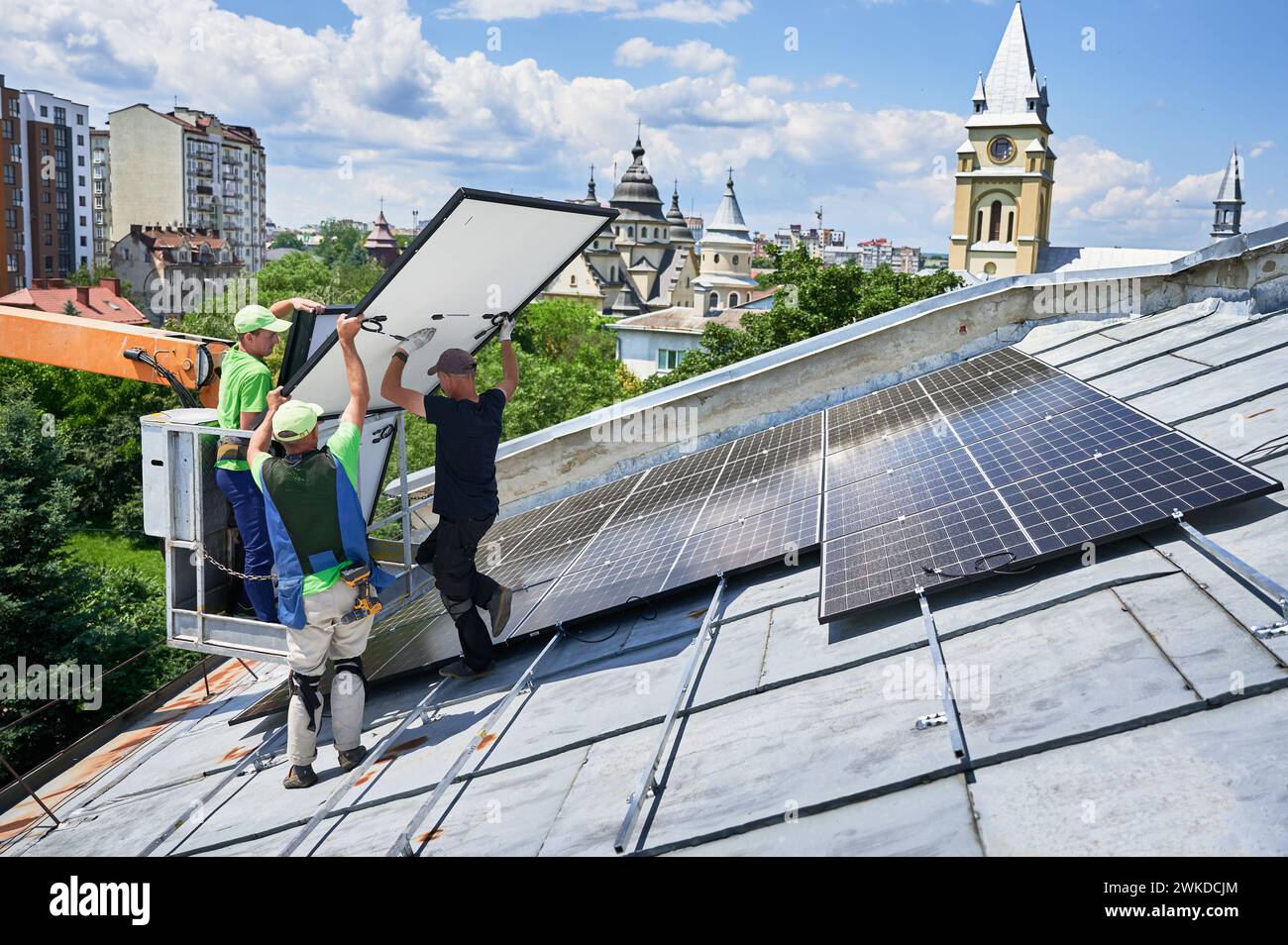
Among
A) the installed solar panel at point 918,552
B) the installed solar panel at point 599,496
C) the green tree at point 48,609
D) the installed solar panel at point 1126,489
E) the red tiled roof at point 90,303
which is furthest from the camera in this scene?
the red tiled roof at point 90,303

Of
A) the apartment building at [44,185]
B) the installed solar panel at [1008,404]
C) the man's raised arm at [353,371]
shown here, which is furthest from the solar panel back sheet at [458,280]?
the apartment building at [44,185]

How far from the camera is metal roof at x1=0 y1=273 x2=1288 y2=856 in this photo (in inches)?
167

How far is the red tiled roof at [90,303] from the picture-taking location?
63.5 meters

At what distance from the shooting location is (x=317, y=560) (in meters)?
6.95

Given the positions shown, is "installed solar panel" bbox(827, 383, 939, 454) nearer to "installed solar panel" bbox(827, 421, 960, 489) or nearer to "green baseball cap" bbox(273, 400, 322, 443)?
"installed solar panel" bbox(827, 421, 960, 489)

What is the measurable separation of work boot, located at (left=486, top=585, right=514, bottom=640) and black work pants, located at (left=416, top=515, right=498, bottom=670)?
480 mm

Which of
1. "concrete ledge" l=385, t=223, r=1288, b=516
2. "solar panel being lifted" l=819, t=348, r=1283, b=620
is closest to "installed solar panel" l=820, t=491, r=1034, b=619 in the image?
"solar panel being lifted" l=819, t=348, r=1283, b=620

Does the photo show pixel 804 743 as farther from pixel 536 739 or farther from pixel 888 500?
pixel 888 500

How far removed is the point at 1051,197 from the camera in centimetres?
11225

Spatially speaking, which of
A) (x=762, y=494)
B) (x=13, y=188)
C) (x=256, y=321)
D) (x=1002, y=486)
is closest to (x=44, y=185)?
(x=13, y=188)

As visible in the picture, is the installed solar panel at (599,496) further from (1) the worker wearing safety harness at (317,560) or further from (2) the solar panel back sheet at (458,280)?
(1) the worker wearing safety harness at (317,560)

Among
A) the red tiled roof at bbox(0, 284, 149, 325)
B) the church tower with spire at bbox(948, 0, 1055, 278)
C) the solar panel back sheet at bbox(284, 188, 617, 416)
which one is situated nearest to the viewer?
the solar panel back sheet at bbox(284, 188, 617, 416)

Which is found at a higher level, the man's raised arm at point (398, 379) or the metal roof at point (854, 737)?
the man's raised arm at point (398, 379)

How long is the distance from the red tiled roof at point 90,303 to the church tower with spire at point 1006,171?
3130 inches
